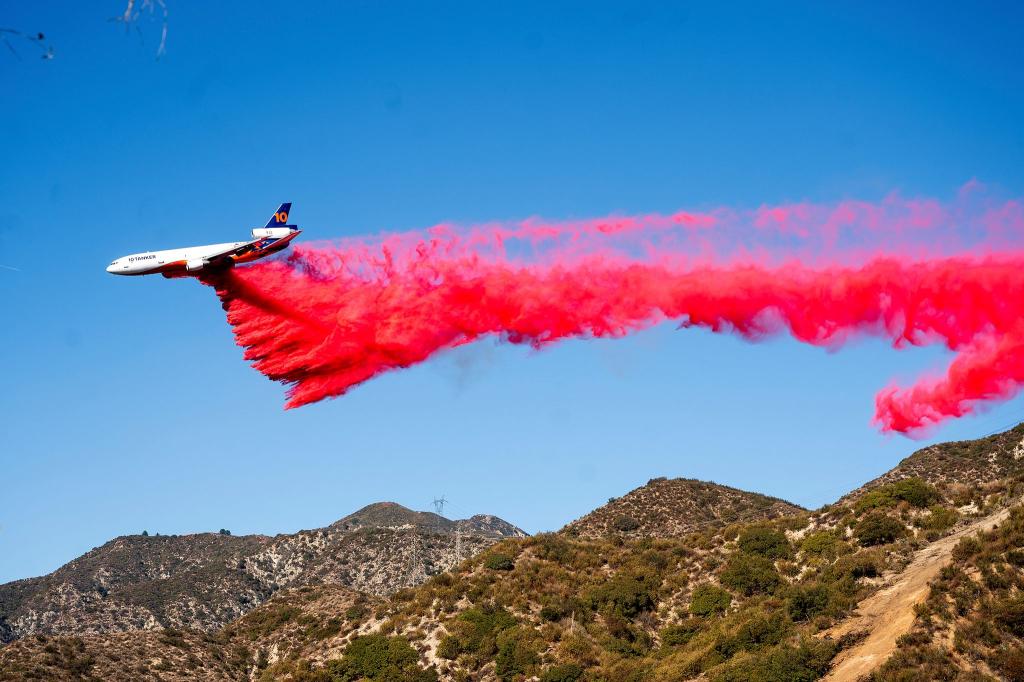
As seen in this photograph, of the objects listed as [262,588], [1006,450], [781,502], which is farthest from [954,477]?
[262,588]

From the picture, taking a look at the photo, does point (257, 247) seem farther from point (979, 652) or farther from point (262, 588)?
point (262, 588)

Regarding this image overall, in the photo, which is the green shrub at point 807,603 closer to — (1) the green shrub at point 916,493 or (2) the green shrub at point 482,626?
(1) the green shrub at point 916,493

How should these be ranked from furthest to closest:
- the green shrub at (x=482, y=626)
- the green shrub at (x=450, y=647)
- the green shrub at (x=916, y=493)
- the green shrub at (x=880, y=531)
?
1. the green shrub at (x=482, y=626)
2. the green shrub at (x=450, y=647)
3. the green shrub at (x=916, y=493)
4. the green shrub at (x=880, y=531)

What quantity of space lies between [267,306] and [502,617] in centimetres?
2666

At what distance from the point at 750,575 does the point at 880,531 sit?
861cm

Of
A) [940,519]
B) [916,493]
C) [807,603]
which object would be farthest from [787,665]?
[916,493]

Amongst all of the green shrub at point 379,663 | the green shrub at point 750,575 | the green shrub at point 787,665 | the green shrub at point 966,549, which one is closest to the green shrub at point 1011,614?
the green shrub at point 966,549

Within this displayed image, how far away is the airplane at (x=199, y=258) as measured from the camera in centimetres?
6462

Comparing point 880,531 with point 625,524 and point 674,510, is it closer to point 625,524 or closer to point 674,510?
point 625,524

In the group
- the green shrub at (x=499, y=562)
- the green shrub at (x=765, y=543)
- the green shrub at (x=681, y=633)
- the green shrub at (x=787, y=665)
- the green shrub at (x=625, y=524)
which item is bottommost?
the green shrub at (x=787, y=665)

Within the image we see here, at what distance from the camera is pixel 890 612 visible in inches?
2051

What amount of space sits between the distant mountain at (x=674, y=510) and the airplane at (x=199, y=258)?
49.5 metres

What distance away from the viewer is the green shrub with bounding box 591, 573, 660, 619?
2803 inches

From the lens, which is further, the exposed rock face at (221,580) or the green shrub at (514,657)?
the exposed rock face at (221,580)
